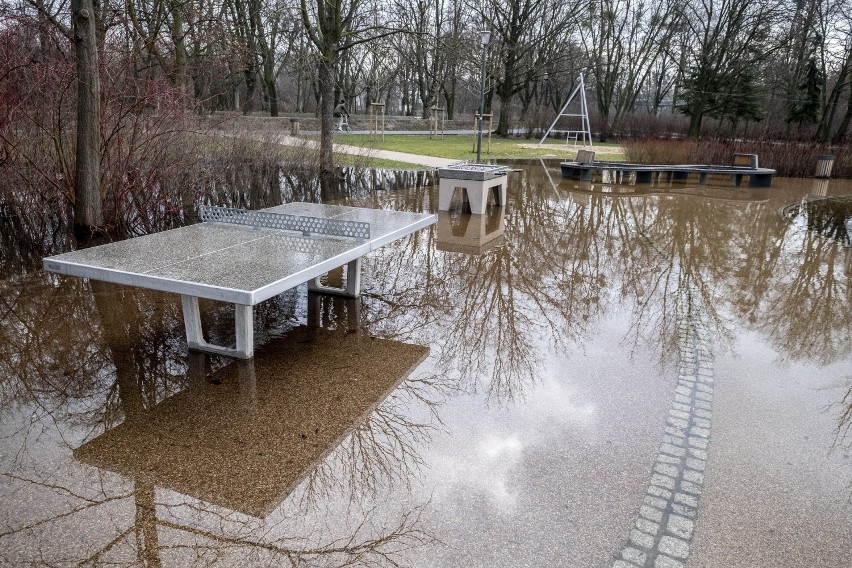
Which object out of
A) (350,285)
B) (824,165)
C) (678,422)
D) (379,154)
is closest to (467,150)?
(379,154)

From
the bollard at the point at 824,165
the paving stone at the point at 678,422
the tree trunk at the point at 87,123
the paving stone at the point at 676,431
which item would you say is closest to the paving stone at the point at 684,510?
the paving stone at the point at 676,431

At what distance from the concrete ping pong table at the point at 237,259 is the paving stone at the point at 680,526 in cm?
255

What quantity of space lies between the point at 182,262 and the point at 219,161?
25.5 ft

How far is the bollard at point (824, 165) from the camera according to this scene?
18656mm

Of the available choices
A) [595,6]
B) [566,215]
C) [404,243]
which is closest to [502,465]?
[404,243]

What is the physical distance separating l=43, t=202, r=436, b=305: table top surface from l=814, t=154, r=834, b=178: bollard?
59.1 feet

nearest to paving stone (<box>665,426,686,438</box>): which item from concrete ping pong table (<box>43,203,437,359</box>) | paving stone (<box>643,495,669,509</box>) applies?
paving stone (<box>643,495,669,509</box>)

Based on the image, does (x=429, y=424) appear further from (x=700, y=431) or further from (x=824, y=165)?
(x=824, y=165)

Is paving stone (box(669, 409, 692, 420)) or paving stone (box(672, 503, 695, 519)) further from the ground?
paving stone (box(669, 409, 692, 420))

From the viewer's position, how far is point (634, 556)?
2709mm

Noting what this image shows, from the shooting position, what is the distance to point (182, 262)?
430 cm

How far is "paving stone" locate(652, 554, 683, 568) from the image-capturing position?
2.65 m

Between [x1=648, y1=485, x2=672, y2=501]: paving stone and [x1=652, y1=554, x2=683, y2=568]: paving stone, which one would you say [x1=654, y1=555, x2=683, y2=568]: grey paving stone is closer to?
[x1=652, y1=554, x2=683, y2=568]: paving stone

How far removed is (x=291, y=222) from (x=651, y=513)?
3816 mm
